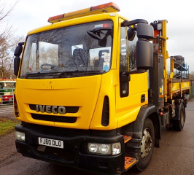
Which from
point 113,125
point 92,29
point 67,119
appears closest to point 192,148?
point 113,125

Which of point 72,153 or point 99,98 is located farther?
point 72,153

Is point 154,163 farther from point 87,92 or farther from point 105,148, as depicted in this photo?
point 87,92

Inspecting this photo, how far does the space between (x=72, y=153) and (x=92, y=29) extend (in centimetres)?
186

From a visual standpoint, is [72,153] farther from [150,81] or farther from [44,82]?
[150,81]

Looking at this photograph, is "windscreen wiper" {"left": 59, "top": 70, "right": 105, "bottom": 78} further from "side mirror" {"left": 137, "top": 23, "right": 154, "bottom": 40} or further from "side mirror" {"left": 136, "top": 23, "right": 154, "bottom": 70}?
"side mirror" {"left": 137, "top": 23, "right": 154, "bottom": 40}

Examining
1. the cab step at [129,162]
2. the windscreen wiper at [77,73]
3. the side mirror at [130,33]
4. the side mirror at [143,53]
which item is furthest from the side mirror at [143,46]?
the cab step at [129,162]

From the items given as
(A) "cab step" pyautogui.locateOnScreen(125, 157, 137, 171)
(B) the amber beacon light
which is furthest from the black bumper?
(B) the amber beacon light

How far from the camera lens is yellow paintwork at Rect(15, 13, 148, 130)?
2.62m

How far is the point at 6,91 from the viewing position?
1817cm

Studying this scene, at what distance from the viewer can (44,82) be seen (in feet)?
9.73

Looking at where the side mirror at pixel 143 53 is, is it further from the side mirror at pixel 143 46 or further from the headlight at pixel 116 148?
the headlight at pixel 116 148

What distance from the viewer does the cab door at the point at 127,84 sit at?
9.24 feet

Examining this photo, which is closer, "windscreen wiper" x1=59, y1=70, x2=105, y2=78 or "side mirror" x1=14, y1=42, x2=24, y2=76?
"windscreen wiper" x1=59, y1=70, x2=105, y2=78

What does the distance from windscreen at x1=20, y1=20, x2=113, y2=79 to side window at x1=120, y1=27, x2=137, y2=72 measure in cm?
23
